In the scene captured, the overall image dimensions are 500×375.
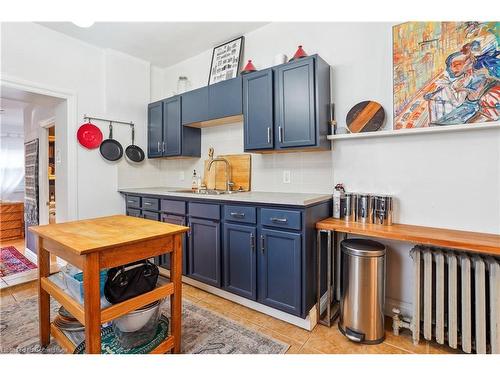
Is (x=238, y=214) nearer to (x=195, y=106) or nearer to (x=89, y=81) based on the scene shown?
(x=195, y=106)

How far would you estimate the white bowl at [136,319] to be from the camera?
144 centimetres

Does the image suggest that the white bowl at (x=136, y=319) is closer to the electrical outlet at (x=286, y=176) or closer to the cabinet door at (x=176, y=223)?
the cabinet door at (x=176, y=223)

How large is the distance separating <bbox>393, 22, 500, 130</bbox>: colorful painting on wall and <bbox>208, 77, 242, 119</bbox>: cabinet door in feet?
4.54

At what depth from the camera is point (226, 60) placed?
302 cm

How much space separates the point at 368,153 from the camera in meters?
2.16

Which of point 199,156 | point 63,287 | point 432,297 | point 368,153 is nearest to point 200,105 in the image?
point 199,156

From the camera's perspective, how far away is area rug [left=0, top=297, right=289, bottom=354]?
5.55ft

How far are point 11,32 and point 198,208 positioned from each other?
257 centimetres

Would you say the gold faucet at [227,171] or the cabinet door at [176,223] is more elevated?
the gold faucet at [227,171]

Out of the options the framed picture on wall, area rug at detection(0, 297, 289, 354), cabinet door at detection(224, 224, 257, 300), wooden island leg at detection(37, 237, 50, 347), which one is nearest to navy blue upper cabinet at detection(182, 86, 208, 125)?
the framed picture on wall

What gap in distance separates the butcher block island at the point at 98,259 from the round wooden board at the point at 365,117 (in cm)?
162

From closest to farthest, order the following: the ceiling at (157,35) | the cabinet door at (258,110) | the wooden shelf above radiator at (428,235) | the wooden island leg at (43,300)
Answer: the wooden shelf above radiator at (428,235) < the wooden island leg at (43,300) < the cabinet door at (258,110) < the ceiling at (157,35)

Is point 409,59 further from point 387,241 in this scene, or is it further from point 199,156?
point 199,156

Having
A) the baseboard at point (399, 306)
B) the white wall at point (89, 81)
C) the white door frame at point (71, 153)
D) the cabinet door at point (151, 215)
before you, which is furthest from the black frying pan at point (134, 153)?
the baseboard at point (399, 306)
